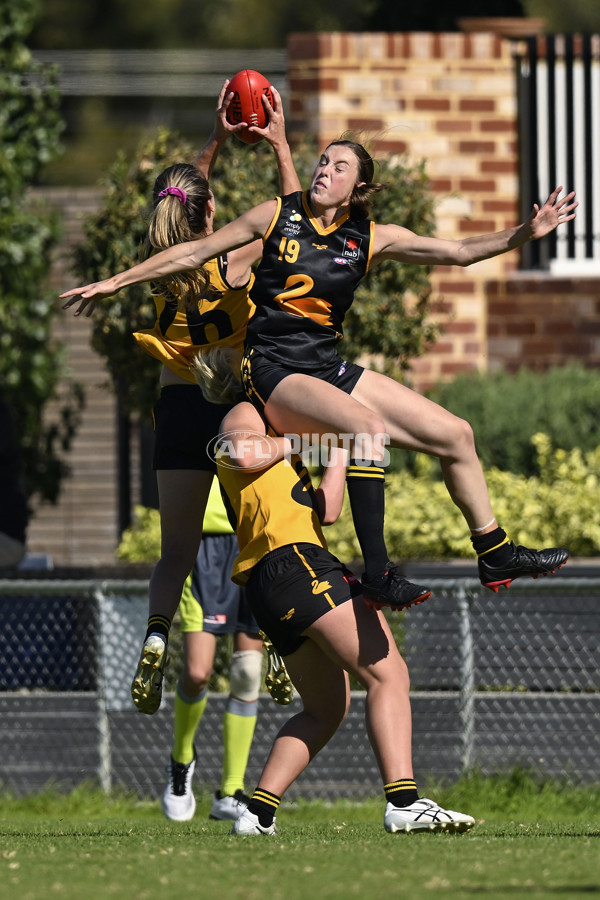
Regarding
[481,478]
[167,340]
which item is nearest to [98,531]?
[167,340]

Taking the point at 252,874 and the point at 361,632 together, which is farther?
the point at 361,632

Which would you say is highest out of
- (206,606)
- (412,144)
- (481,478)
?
(412,144)

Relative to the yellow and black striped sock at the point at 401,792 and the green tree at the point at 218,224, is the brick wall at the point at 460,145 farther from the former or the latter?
the yellow and black striped sock at the point at 401,792

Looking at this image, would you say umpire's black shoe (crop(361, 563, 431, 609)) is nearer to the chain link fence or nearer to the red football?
the red football

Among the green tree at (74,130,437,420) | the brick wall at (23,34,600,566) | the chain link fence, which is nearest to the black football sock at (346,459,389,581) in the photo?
the chain link fence

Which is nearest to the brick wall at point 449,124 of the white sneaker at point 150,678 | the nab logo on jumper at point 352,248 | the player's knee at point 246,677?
the player's knee at point 246,677

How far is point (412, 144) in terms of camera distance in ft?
35.8

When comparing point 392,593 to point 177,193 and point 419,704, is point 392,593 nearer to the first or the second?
point 177,193

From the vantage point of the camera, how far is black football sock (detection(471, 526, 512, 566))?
5.53 meters

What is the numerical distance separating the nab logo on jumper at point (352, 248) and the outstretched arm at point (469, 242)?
0.08 metres

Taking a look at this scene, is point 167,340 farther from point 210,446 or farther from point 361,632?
point 361,632

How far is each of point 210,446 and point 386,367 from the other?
4035mm

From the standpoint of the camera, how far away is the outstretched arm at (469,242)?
546 centimetres

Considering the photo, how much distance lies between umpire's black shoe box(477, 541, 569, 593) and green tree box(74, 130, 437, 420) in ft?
12.3
